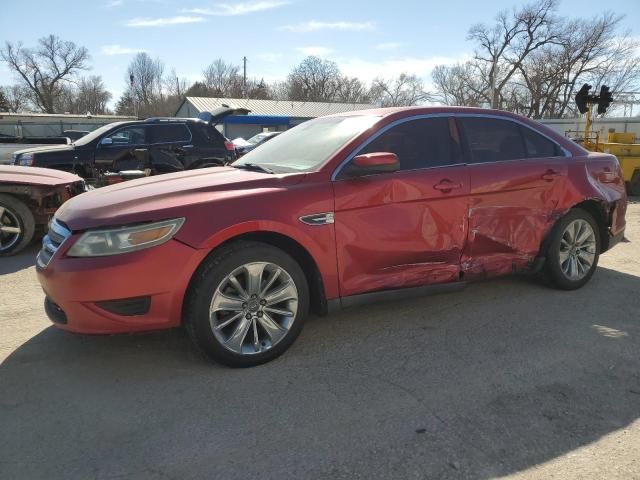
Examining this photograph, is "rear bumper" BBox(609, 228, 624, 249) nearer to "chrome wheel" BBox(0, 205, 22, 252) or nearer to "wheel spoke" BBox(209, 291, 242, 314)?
"wheel spoke" BBox(209, 291, 242, 314)

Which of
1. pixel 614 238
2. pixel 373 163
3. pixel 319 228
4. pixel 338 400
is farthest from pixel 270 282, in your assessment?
pixel 614 238

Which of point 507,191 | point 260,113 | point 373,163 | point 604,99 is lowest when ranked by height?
point 507,191

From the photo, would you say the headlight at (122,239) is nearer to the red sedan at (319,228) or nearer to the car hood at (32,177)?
the red sedan at (319,228)

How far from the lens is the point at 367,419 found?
8.68 ft

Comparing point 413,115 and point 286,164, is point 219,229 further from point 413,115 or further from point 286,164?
point 413,115

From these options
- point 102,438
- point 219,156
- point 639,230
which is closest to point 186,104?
point 219,156

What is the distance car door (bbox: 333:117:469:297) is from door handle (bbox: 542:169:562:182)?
910mm

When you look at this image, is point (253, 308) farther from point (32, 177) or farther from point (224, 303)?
point (32, 177)

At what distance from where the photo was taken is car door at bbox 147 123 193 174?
9242 mm

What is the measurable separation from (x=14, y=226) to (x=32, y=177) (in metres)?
0.67

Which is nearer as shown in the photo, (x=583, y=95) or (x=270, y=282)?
(x=270, y=282)

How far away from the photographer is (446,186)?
3797 mm

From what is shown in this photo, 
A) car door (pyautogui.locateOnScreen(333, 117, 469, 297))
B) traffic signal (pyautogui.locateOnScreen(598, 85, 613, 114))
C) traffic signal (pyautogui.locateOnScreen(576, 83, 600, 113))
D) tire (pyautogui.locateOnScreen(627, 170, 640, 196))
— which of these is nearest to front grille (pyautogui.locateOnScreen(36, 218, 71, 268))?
car door (pyautogui.locateOnScreen(333, 117, 469, 297))

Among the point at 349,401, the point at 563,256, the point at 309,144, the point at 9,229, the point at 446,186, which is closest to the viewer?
the point at 349,401
